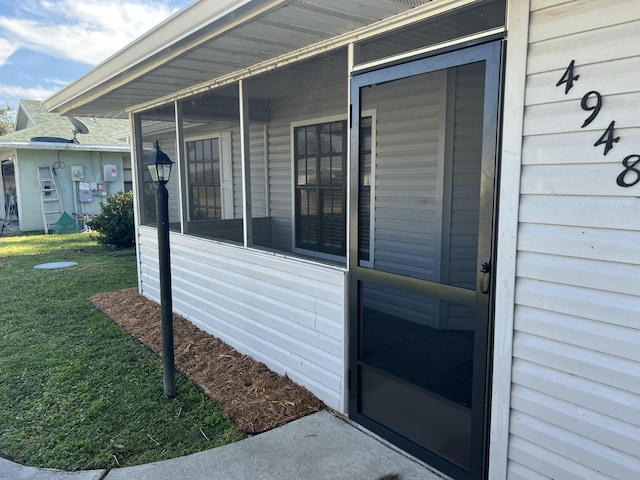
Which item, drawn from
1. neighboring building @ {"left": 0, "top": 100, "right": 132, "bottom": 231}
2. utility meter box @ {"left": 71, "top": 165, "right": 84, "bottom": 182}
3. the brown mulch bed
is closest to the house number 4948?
the brown mulch bed

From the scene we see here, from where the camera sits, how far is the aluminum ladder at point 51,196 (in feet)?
43.2

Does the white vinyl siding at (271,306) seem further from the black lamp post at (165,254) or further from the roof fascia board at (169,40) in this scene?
the roof fascia board at (169,40)

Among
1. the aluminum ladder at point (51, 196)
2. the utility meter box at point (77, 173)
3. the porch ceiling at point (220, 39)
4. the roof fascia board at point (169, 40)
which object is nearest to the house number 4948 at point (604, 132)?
the porch ceiling at point (220, 39)

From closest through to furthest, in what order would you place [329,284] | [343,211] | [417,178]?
[329,284]
[417,178]
[343,211]

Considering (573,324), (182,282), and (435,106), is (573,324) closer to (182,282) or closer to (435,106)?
(435,106)

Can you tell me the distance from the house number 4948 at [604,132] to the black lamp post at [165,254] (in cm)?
242

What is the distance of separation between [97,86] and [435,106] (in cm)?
301

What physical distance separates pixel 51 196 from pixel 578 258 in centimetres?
1480

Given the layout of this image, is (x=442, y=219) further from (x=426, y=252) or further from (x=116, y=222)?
(x=116, y=222)

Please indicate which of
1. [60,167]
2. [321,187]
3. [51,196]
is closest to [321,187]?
[321,187]

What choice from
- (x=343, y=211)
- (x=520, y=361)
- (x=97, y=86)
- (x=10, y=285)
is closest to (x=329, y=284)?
(x=520, y=361)

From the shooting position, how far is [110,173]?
1419 centimetres

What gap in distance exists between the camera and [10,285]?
6516mm

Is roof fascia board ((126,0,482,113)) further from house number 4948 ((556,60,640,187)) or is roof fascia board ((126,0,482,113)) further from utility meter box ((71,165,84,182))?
utility meter box ((71,165,84,182))
